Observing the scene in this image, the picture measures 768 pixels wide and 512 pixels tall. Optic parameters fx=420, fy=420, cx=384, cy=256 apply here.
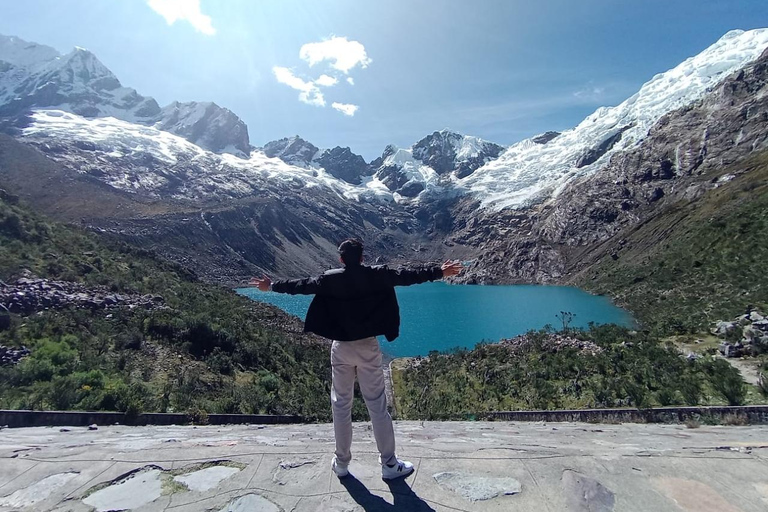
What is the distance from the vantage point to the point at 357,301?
13.3 ft

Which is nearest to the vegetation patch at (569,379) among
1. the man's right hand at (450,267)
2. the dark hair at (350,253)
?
the man's right hand at (450,267)

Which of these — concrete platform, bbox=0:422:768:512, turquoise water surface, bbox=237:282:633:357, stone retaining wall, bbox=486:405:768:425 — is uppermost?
concrete platform, bbox=0:422:768:512

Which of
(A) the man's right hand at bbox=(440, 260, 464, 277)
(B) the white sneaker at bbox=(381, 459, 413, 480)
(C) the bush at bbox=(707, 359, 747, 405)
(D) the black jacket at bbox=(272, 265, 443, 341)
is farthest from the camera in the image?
(C) the bush at bbox=(707, 359, 747, 405)

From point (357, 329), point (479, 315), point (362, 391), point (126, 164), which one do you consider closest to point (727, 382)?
point (362, 391)

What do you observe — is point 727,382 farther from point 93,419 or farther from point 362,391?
point 93,419

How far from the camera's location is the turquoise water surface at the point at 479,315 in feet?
162

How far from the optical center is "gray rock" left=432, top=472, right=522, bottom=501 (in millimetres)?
3492

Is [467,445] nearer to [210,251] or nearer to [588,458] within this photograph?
[588,458]

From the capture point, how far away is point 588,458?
414cm

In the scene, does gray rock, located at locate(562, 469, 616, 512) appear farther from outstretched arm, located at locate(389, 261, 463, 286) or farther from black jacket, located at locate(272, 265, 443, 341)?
outstretched arm, located at locate(389, 261, 463, 286)

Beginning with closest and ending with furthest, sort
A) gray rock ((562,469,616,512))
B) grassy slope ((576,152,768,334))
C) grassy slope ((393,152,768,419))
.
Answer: gray rock ((562,469,616,512)) < grassy slope ((393,152,768,419)) < grassy slope ((576,152,768,334))

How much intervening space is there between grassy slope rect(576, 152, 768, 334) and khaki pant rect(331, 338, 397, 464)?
26.2 metres

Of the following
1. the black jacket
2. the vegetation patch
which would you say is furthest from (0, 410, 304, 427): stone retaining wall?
the vegetation patch

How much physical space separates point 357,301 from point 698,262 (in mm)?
60587
